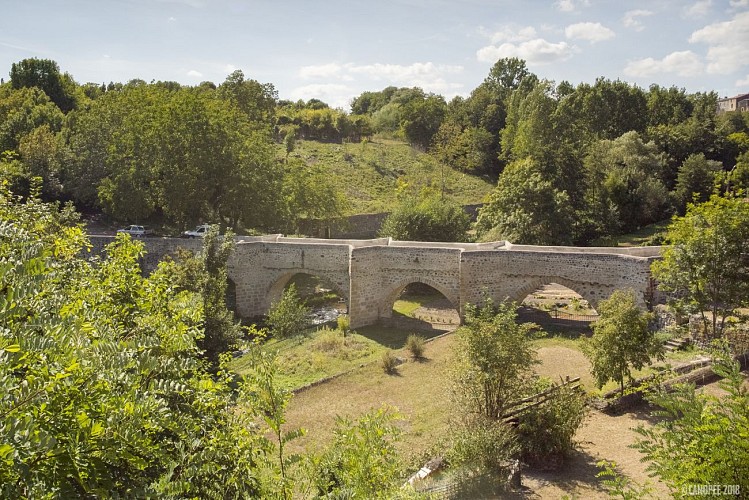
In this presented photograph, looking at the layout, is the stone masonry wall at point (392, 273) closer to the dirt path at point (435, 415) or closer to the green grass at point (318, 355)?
the green grass at point (318, 355)

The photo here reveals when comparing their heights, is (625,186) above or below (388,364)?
above

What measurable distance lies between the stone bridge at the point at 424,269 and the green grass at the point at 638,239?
15953mm

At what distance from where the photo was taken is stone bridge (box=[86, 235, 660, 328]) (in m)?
23.9

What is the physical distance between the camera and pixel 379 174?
5844cm

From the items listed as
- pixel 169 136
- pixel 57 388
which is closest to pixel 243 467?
pixel 57 388

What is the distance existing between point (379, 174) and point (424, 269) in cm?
3297

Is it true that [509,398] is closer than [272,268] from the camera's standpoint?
Yes

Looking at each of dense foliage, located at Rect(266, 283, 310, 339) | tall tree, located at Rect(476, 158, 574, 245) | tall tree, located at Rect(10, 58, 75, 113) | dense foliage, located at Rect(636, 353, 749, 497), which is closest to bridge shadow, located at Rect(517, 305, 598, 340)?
tall tree, located at Rect(476, 158, 574, 245)

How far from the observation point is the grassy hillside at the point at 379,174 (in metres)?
53.3

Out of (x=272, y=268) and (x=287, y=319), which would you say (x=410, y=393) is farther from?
(x=272, y=268)

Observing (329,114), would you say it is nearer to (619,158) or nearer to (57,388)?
A: (619,158)

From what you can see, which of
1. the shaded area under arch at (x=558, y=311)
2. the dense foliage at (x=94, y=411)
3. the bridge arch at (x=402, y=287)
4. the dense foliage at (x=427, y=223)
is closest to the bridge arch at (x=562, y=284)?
the shaded area under arch at (x=558, y=311)

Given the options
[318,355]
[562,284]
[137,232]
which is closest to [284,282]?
[318,355]

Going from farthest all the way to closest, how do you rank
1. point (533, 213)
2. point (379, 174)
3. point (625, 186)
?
point (379, 174), point (625, 186), point (533, 213)
